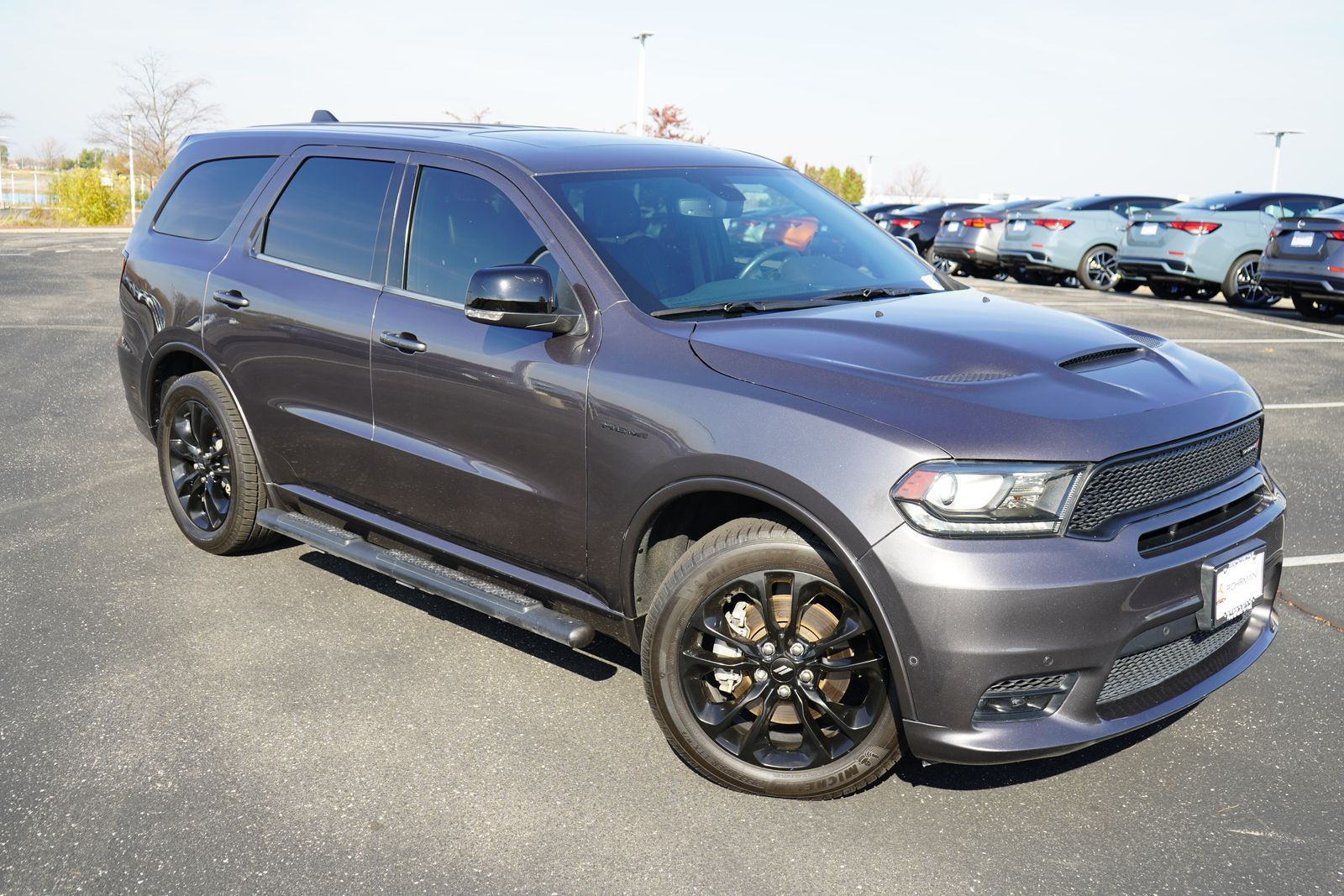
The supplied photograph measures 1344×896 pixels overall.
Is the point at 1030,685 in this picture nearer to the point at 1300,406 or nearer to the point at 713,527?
the point at 713,527

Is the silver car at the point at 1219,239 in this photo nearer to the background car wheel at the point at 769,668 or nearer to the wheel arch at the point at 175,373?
the wheel arch at the point at 175,373

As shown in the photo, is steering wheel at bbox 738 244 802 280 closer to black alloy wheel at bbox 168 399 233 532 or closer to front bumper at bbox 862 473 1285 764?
front bumper at bbox 862 473 1285 764

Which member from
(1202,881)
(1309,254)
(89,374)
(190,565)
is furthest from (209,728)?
(1309,254)

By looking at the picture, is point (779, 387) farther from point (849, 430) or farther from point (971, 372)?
point (971, 372)

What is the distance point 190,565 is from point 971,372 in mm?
3708

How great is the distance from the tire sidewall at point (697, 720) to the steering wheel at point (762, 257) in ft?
3.96

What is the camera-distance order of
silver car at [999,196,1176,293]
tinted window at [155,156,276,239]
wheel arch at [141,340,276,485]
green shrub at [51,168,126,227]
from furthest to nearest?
green shrub at [51,168,126,227], silver car at [999,196,1176,293], tinted window at [155,156,276,239], wheel arch at [141,340,276,485]

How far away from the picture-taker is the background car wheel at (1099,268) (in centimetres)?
1914

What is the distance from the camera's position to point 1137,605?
3.07m

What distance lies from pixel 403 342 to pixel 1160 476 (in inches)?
98.6

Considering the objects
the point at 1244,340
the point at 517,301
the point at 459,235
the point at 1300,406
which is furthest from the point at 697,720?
the point at 1244,340

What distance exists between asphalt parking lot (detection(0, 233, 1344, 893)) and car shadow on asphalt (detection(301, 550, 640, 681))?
0.02m

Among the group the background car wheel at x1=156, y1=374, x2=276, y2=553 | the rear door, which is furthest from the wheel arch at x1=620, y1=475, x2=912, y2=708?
the background car wheel at x1=156, y1=374, x2=276, y2=553

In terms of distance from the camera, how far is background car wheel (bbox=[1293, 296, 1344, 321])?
50.1 ft
